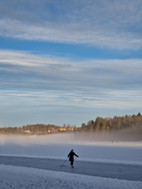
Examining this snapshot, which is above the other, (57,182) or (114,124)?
(114,124)

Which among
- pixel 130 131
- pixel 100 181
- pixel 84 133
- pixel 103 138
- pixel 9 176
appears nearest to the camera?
pixel 100 181

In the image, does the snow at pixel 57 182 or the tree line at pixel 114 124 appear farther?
the tree line at pixel 114 124

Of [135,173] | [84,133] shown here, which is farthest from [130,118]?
[135,173]

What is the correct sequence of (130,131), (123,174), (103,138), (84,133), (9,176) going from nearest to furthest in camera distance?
(9,176)
(123,174)
(130,131)
(103,138)
(84,133)

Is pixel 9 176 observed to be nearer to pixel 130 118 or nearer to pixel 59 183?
pixel 59 183

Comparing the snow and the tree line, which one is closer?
the snow

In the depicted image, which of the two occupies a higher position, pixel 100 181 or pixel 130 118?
pixel 130 118

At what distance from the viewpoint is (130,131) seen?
486ft

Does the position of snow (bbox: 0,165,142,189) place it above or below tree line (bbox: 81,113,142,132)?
below

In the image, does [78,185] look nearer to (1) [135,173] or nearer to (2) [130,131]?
(1) [135,173]

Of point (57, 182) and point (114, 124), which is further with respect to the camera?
point (114, 124)

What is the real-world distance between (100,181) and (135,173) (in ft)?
19.0

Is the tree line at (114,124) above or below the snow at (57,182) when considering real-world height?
above

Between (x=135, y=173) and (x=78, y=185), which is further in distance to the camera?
(x=135, y=173)
